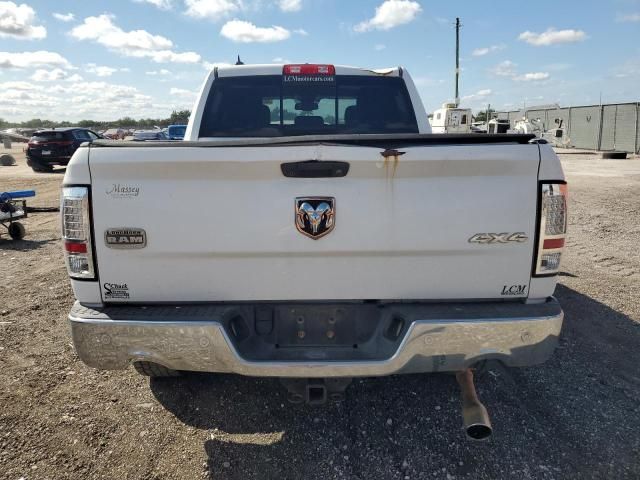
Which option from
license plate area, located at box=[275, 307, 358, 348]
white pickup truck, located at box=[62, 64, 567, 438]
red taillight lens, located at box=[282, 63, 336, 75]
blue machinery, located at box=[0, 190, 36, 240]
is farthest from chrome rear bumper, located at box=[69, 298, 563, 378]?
blue machinery, located at box=[0, 190, 36, 240]

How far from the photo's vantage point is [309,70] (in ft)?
14.2

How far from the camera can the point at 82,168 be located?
231 cm

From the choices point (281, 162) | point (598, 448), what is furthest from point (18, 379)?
point (598, 448)

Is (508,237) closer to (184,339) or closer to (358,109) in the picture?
(184,339)

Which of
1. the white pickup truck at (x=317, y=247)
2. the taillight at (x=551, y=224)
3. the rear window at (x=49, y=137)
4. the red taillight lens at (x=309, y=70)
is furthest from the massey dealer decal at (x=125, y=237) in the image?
the rear window at (x=49, y=137)

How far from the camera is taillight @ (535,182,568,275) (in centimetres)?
234

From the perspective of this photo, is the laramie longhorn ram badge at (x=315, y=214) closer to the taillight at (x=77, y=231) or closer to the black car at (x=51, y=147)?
the taillight at (x=77, y=231)

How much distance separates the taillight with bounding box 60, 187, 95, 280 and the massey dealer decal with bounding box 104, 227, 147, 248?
4.0 inches

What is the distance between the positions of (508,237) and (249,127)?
2.60m

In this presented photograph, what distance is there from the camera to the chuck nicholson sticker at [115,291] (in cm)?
244

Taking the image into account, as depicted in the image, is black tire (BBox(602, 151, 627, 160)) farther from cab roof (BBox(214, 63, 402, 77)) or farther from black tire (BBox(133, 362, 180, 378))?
black tire (BBox(133, 362, 180, 378))

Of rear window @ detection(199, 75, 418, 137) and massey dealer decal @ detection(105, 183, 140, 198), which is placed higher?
rear window @ detection(199, 75, 418, 137)

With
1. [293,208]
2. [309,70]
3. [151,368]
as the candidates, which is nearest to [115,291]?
[151,368]

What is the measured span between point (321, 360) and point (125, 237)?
44.8 inches
